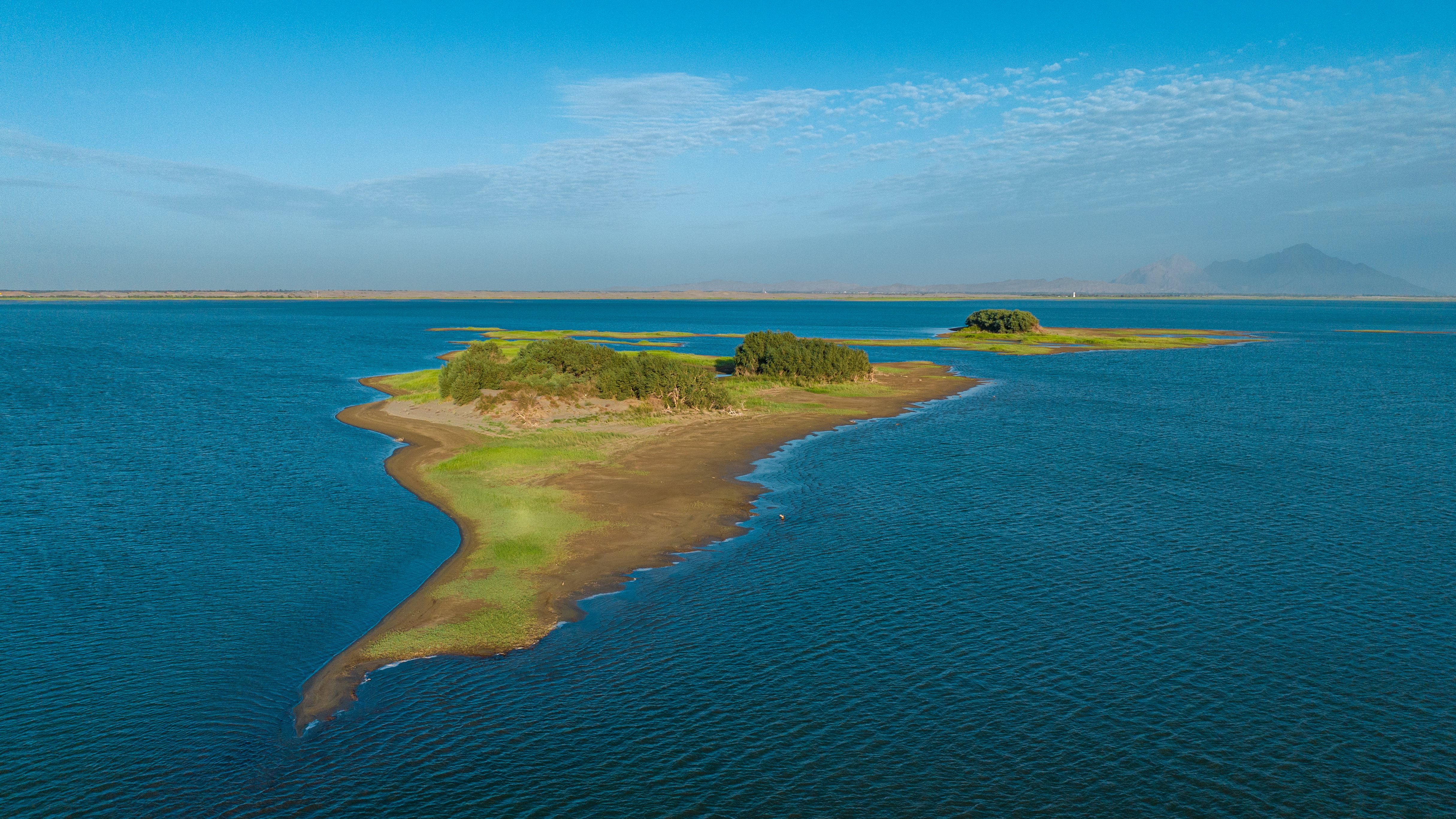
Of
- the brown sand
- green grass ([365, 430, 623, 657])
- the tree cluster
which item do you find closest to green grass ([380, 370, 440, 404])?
the tree cluster

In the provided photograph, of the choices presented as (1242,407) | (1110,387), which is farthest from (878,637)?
(1110,387)

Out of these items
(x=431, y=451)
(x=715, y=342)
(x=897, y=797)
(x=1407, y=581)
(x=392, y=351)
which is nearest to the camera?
(x=897, y=797)

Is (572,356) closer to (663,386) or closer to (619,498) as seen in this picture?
(663,386)

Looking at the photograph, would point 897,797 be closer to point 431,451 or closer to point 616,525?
point 616,525

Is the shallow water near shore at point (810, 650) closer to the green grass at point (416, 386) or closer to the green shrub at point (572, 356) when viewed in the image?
the green grass at point (416, 386)

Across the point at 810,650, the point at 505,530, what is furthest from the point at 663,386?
the point at 810,650

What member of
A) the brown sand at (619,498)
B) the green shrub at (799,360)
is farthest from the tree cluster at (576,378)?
the green shrub at (799,360)

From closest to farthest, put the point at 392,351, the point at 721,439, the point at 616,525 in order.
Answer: the point at 616,525 → the point at 721,439 → the point at 392,351
